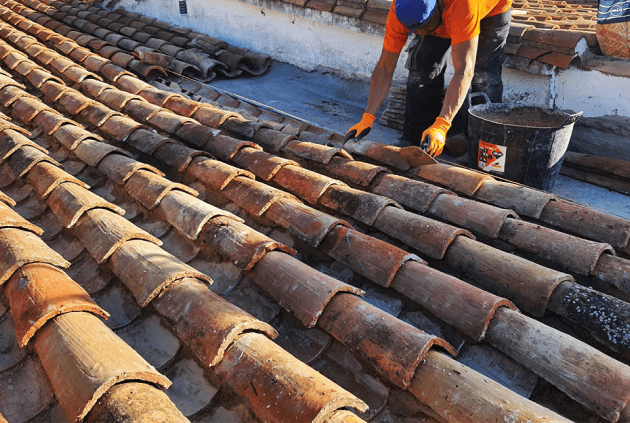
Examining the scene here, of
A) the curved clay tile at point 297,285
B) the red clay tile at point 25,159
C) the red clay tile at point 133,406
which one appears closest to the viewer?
the red clay tile at point 133,406

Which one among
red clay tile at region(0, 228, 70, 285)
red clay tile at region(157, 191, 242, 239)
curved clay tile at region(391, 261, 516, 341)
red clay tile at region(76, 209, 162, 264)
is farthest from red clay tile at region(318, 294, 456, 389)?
red clay tile at region(0, 228, 70, 285)

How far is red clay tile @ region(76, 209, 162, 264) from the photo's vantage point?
2170mm

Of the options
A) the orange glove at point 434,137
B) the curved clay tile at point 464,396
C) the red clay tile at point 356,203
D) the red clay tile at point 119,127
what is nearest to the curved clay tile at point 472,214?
the red clay tile at point 356,203

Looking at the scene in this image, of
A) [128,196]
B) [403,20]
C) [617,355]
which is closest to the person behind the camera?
[617,355]

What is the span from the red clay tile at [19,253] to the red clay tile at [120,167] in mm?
754

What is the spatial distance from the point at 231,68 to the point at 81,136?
3973mm

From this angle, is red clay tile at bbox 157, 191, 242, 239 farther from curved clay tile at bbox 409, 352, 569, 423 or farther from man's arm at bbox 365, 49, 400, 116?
man's arm at bbox 365, 49, 400, 116

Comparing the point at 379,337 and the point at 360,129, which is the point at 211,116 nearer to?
the point at 360,129

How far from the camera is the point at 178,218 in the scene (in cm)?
247

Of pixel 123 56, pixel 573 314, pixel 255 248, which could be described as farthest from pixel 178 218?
pixel 123 56

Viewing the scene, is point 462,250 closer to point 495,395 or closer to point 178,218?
point 495,395

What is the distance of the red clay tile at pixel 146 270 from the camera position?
75.4 inches

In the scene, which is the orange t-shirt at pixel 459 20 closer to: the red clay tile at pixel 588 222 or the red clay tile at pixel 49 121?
the red clay tile at pixel 588 222

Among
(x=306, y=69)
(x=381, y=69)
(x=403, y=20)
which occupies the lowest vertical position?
(x=306, y=69)
